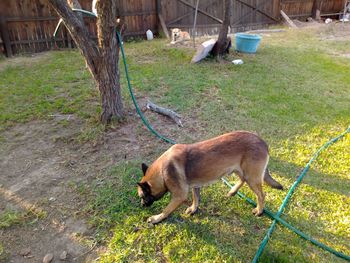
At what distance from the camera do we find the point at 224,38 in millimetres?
7535

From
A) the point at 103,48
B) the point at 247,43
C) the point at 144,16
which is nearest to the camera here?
the point at 103,48

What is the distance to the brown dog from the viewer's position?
2.50 meters

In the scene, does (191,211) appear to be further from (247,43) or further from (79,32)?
(247,43)

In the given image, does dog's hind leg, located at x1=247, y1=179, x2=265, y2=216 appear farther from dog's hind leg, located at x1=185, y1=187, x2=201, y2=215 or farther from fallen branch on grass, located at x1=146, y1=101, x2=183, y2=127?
fallen branch on grass, located at x1=146, y1=101, x2=183, y2=127

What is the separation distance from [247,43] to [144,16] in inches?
169

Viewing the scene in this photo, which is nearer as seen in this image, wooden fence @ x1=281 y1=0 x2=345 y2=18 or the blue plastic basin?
the blue plastic basin

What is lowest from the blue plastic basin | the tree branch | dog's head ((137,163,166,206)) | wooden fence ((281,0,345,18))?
dog's head ((137,163,166,206))

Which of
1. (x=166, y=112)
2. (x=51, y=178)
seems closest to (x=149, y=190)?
(x=51, y=178)

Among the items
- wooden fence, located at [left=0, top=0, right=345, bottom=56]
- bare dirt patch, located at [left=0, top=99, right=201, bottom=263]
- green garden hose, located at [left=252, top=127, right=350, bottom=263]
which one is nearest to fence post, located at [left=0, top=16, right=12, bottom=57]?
wooden fence, located at [left=0, top=0, right=345, bottom=56]

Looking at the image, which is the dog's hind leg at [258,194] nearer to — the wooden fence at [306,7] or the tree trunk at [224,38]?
the tree trunk at [224,38]

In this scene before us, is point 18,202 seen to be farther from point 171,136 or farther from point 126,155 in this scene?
point 171,136

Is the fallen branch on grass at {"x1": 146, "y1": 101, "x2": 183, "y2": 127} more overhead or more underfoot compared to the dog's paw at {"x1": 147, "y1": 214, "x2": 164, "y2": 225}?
more overhead

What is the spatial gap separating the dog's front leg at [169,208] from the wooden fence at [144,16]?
8121 mm

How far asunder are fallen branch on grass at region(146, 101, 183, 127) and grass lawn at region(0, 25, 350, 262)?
16 centimetres
